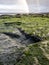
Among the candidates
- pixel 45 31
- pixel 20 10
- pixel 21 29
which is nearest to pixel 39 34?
pixel 45 31

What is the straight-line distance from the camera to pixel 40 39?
1.71 metres

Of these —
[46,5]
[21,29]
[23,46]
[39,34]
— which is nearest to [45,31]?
[39,34]

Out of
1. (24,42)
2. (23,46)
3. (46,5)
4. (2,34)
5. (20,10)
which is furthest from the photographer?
(46,5)

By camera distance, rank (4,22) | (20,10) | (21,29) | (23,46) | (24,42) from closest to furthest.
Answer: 1. (23,46)
2. (24,42)
3. (21,29)
4. (4,22)
5. (20,10)

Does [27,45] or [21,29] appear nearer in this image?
[27,45]

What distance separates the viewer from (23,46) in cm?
157

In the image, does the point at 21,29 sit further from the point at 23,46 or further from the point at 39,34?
the point at 23,46

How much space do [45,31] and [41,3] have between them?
5.56 ft

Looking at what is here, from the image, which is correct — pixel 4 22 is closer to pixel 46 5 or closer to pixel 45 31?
pixel 45 31

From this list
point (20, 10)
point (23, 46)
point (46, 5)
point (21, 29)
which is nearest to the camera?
point (23, 46)

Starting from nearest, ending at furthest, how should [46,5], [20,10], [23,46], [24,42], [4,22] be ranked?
[23,46] < [24,42] < [4,22] < [20,10] < [46,5]

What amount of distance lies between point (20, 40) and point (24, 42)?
0.05m

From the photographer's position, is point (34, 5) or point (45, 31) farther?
point (34, 5)

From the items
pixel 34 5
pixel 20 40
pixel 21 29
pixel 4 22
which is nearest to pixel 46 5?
pixel 34 5
